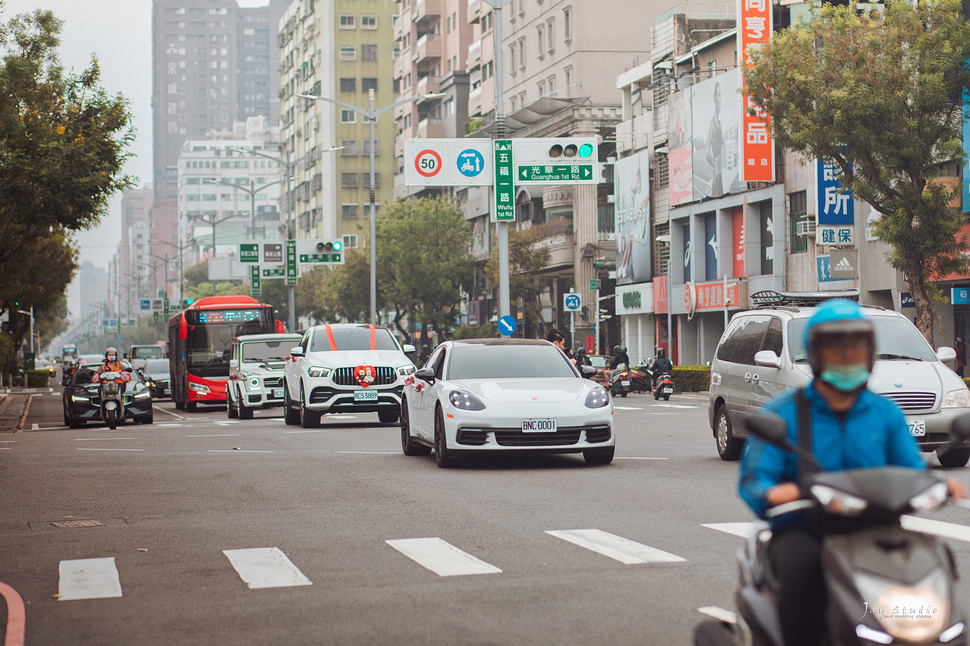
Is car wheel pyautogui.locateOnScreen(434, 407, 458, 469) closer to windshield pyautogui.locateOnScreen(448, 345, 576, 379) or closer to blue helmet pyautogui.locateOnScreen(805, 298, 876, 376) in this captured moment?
windshield pyautogui.locateOnScreen(448, 345, 576, 379)

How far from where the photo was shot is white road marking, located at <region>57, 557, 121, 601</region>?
8.23 m

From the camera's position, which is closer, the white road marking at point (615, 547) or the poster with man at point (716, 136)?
the white road marking at point (615, 547)

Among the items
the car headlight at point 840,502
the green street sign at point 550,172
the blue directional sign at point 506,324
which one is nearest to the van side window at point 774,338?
the car headlight at point 840,502

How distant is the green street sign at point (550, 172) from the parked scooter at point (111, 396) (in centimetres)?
1129

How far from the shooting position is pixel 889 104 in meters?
31.0

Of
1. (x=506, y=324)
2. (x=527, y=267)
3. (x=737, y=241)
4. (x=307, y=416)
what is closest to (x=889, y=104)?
(x=506, y=324)

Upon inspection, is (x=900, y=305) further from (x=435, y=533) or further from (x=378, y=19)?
(x=378, y=19)

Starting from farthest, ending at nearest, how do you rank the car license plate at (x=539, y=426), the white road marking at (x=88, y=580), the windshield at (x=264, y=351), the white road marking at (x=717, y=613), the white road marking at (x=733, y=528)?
1. the windshield at (x=264, y=351)
2. the car license plate at (x=539, y=426)
3. the white road marking at (x=733, y=528)
4. the white road marking at (x=88, y=580)
5. the white road marking at (x=717, y=613)

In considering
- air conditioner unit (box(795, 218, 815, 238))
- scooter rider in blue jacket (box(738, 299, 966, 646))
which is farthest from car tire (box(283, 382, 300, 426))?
air conditioner unit (box(795, 218, 815, 238))

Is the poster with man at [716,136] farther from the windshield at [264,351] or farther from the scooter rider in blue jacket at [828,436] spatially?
the scooter rider in blue jacket at [828,436]

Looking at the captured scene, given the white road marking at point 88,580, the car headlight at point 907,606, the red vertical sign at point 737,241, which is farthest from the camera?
the red vertical sign at point 737,241

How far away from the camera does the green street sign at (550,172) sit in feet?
117

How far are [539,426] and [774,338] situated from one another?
8.94ft

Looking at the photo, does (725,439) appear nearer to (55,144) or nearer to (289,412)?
(289,412)
